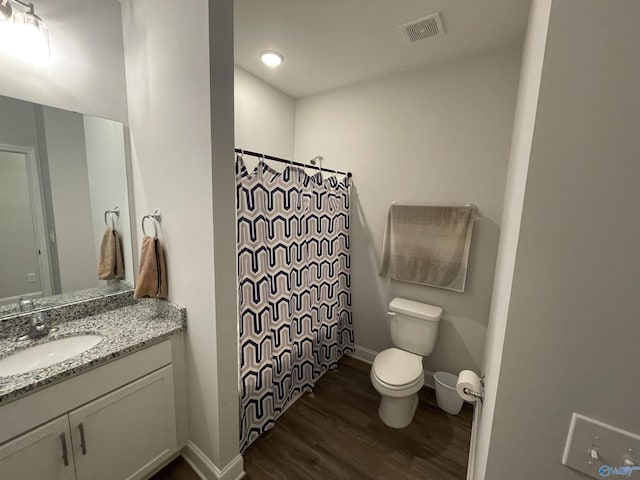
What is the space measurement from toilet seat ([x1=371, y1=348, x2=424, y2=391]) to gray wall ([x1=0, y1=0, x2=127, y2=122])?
233cm

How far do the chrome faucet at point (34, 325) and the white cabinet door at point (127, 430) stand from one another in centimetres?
46

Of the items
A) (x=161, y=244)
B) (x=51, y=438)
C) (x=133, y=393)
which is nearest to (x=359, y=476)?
(x=133, y=393)

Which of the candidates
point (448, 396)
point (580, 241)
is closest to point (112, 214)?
point (580, 241)

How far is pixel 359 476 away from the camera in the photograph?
1487 mm

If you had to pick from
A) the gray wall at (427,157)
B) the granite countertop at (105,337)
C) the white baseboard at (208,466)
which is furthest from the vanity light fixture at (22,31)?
the white baseboard at (208,466)

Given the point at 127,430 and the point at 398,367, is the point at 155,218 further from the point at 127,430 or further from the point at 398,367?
the point at 398,367

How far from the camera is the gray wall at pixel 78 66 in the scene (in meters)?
1.27

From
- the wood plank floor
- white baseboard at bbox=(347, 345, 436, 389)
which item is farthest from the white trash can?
white baseboard at bbox=(347, 345, 436, 389)

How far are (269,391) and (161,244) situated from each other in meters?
1.16

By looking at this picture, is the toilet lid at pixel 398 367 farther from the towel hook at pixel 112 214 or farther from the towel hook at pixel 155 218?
the towel hook at pixel 112 214

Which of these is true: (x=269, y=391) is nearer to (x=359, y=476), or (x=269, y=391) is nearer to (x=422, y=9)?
(x=359, y=476)

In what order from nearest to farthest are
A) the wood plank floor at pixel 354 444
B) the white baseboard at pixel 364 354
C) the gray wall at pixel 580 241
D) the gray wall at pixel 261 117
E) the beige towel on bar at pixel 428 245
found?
1. the gray wall at pixel 580 241
2. the wood plank floor at pixel 354 444
3. the beige towel on bar at pixel 428 245
4. the gray wall at pixel 261 117
5. the white baseboard at pixel 364 354

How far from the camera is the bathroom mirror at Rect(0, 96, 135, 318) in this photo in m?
1.27

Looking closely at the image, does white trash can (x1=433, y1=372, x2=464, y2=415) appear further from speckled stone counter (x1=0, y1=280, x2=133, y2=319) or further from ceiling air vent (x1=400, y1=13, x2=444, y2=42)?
ceiling air vent (x1=400, y1=13, x2=444, y2=42)
